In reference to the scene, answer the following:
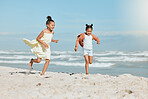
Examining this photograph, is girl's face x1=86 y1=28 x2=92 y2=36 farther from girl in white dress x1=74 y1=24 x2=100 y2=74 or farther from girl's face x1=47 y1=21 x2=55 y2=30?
girl's face x1=47 y1=21 x2=55 y2=30

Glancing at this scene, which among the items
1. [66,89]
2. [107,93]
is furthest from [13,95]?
[107,93]

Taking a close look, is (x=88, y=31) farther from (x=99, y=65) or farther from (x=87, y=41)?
(x=99, y=65)

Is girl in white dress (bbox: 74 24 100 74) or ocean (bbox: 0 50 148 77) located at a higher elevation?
girl in white dress (bbox: 74 24 100 74)

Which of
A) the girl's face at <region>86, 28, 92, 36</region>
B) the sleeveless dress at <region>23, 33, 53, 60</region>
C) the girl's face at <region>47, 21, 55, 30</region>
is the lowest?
the sleeveless dress at <region>23, 33, 53, 60</region>

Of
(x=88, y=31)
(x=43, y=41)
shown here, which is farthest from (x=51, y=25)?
(x=88, y=31)

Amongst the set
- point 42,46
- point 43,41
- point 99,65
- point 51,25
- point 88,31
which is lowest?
point 99,65

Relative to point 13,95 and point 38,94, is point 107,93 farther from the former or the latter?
point 13,95

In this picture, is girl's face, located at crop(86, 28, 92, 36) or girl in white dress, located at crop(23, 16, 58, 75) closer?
girl in white dress, located at crop(23, 16, 58, 75)

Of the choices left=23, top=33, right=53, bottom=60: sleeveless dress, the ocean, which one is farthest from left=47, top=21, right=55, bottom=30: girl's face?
the ocean

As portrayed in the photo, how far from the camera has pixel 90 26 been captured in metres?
7.30

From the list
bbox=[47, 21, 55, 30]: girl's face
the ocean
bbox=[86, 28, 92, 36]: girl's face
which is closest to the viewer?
bbox=[47, 21, 55, 30]: girl's face

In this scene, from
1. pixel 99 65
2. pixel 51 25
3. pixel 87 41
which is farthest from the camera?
pixel 99 65

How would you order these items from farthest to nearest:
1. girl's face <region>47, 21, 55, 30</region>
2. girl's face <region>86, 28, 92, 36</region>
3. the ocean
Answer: the ocean, girl's face <region>86, 28, 92, 36</region>, girl's face <region>47, 21, 55, 30</region>

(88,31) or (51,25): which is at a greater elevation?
(51,25)
